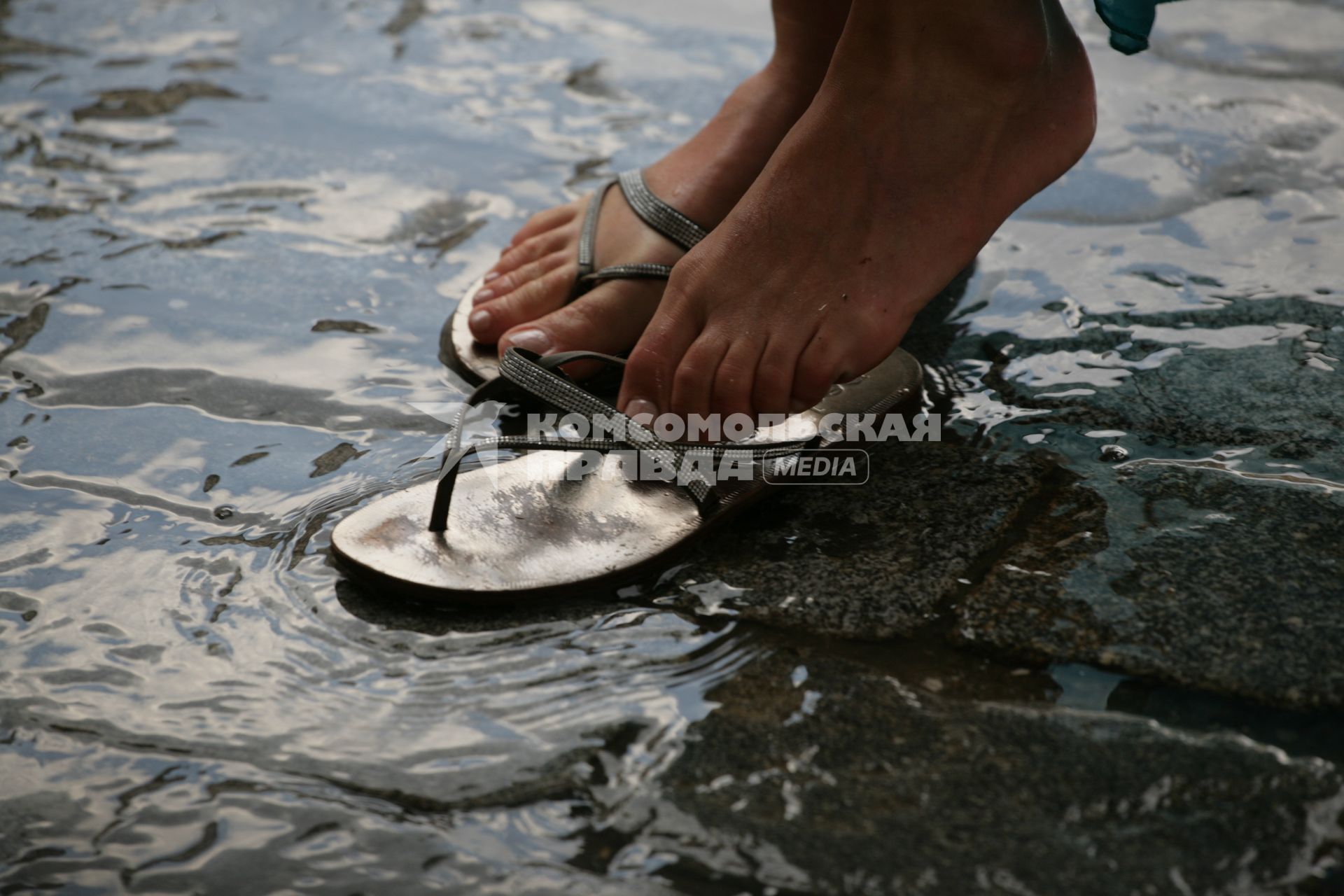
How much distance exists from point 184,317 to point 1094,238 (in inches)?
53.9

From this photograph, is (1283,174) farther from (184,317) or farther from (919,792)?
(184,317)

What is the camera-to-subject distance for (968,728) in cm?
91

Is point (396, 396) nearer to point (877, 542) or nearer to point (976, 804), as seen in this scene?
point (877, 542)

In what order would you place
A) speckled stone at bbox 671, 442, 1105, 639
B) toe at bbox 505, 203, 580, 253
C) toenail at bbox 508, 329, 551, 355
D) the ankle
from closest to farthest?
speckled stone at bbox 671, 442, 1105, 639 → the ankle → toenail at bbox 508, 329, 551, 355 → toe at bbox 505, 203, 580, 253

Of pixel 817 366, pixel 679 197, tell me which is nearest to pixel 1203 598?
pixel 817 366

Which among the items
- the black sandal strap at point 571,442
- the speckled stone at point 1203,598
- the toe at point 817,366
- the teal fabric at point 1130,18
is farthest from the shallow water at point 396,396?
the teal fabric at point 1130,18

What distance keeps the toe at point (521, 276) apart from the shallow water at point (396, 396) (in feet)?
0.33

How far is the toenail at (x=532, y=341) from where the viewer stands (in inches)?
54.4

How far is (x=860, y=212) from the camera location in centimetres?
125

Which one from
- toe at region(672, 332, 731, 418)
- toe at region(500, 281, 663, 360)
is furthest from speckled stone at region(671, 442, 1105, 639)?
toe at region(500, 281, 663, 360)

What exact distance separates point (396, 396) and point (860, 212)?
63 centimetres

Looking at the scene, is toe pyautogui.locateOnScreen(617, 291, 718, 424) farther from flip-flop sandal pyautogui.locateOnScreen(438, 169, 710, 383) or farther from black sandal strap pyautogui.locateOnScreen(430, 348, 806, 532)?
flip-flop sandal pyautogui.locateOnScreen(438, 169, 710, 383)

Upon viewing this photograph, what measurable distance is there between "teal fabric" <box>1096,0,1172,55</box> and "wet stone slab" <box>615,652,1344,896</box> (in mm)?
857

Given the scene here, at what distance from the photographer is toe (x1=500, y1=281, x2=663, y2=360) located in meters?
1.40
